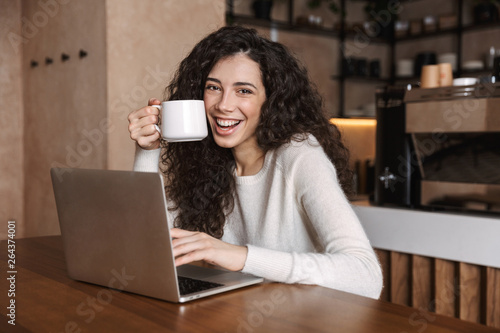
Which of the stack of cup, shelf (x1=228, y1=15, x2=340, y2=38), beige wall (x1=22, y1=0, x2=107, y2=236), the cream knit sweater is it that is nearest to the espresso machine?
the stack of cup

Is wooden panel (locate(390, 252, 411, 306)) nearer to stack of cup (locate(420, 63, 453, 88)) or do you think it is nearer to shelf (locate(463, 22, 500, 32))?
stack of cup (locate(420, 63, 453, 88))

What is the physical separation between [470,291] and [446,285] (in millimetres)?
87

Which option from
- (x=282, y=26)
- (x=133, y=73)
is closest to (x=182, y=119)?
(x=133, y=73)

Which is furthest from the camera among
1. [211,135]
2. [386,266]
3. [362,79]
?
[362,79]

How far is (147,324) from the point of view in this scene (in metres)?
0.75

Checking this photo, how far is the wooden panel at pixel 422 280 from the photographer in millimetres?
1905

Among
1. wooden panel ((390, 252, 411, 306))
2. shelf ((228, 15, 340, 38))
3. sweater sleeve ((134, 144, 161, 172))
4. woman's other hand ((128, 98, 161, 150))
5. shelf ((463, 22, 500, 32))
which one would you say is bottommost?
wooden panel ((390, 252, 411, 306))

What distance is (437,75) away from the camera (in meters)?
1.98

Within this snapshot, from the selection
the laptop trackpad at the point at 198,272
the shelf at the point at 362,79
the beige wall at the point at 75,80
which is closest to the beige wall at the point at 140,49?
the beige wall at the point at 75,80

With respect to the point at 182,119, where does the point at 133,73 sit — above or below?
above

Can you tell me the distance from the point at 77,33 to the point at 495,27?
2.96 m

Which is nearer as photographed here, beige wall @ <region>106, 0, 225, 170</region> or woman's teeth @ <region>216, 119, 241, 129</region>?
woman's teeth @ <region>216, 119, 241, 129</region>

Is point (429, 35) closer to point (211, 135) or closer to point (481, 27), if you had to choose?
point (481, 27)

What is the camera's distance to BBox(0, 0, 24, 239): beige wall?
2.92 meters
